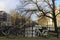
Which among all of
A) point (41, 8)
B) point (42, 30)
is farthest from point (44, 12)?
point (42, 30)

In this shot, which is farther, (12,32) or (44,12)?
(44,12)

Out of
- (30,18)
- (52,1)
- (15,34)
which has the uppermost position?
(52,1)

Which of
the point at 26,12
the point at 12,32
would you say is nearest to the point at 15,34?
the point at 12,32

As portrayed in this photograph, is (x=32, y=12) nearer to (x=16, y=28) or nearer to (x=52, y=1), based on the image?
(x=52, y=1)

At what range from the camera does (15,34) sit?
2412 centimetres

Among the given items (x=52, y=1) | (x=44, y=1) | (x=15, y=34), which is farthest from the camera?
(x=44, y=1)

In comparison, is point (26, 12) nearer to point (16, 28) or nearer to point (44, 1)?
point (44, 1)

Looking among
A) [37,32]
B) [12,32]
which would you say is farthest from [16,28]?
[37,32]

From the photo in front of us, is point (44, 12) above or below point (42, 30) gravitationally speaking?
above

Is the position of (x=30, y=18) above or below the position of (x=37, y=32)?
above

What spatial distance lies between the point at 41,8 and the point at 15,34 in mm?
14831

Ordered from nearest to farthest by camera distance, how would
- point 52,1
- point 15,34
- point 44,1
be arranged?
1. point 15,34
2. point 52,1
3. point 44,1

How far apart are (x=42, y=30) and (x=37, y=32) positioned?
0.80 meters

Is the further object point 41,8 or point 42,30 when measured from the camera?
point 41,8
